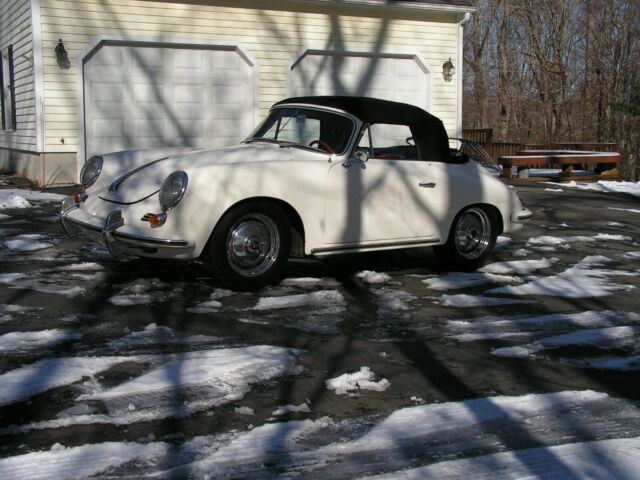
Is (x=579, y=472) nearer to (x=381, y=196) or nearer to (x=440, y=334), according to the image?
(x=440, y=334)

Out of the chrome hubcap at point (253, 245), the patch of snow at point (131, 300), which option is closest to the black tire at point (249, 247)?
the chrome hubcap at point (253, 245)

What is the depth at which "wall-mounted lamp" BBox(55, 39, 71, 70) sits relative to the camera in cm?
1339

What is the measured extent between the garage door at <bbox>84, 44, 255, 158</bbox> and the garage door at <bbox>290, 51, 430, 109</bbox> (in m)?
1.16

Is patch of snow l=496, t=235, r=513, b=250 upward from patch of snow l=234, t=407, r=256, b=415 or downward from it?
upward

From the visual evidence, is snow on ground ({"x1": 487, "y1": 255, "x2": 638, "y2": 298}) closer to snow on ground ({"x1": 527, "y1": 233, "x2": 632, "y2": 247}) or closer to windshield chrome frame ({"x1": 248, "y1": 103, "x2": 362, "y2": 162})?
snow on ground ({"x1": 527, "y1": 233, "x2": 632, "y2": 247})

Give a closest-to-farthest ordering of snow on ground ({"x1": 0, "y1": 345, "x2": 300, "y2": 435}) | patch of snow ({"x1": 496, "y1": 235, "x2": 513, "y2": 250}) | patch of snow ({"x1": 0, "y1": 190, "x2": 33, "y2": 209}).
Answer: snow on ground ({"x1": 0, "y1": 345, "x2": 300, "y2": 435})
patch of snow ({"x1": 496, "y1": 235, "x2": 513, "y2": 250})
patch of snow ({"x1": 0, "y1": 190, "x2": 33, "y2": 209})

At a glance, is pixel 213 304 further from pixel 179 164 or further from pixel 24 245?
pixel 24 245

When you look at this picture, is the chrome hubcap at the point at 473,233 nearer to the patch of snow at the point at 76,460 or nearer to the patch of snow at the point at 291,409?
the patch of snow at the point at 291,409

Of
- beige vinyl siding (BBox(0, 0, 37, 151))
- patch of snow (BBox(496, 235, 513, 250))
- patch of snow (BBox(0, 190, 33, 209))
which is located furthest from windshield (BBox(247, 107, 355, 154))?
beige vinyl siding (BBox(0, 0, 37, 151))

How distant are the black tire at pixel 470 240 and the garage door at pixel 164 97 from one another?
27.2ft

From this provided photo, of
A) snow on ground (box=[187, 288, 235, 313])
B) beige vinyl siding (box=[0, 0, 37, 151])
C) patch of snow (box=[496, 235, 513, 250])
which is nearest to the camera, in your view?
snow on ground (box=[187, 288, 235, 313])

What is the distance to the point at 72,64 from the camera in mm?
13625

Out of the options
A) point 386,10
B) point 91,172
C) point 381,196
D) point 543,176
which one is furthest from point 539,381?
point 543,176

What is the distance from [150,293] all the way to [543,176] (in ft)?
46.4
